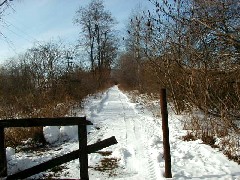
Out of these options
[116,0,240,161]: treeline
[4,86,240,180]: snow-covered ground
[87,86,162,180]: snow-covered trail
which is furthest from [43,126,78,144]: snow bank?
[116,0,240,161]: treeline

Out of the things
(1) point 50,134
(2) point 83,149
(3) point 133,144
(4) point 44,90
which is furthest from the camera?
(4) point 44,90

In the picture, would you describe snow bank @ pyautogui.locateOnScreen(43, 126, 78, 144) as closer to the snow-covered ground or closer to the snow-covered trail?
the snow-covered ground

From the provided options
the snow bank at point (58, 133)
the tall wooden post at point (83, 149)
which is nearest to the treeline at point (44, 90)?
the snow bank at point (58, 133)

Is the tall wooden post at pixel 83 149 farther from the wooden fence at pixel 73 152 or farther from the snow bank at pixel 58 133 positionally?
the snow bank at pixel 58 133

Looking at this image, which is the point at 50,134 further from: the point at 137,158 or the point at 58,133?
the point at 137,158

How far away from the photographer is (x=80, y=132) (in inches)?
201

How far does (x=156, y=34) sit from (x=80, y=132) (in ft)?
27.1

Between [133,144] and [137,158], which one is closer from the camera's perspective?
[137,158]

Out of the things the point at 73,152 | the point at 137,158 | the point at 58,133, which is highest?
the point at 73,152

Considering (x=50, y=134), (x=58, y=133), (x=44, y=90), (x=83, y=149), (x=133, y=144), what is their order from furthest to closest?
(x=44, y=90) → (x=58, y=133) → (x=50, y=134) → (x=133, y=144) → (x=83, y=149)

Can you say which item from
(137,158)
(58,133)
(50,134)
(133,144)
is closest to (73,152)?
(137,158)

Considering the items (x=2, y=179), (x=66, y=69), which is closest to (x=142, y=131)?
(x=2, y=179)

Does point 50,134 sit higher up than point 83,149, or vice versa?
point 83,149

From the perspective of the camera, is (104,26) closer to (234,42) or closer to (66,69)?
(66,69)
